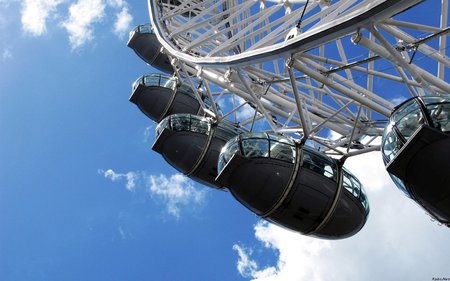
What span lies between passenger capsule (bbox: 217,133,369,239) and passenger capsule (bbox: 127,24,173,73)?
18.2m

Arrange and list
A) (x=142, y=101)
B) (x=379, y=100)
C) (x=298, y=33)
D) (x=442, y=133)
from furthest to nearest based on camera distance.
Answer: (x=142, y=101) → (x=379, y=100) → (x=298, y=33) → (x=442, y=133)

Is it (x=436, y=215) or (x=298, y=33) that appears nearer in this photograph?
(x=436, y=215)

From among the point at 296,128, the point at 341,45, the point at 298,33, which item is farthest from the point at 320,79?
the point at 296,128

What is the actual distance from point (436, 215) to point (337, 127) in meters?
7.81

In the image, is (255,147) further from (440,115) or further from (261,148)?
(440,115)

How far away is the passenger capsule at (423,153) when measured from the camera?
11.1 m

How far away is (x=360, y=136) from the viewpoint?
19125mm

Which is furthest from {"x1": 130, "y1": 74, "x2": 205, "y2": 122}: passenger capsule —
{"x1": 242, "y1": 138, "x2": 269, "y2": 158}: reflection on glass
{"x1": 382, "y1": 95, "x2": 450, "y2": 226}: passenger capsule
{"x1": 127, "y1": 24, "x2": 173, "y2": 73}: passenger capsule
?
{"x1": 382, "y1": 95, "x2": 450, "y2": 226}: passenger capsule

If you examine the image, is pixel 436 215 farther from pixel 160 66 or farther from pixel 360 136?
pixel 160 66

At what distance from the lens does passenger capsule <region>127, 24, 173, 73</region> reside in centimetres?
3334

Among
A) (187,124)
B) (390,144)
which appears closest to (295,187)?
(390,144)

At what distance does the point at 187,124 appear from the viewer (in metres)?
21.5

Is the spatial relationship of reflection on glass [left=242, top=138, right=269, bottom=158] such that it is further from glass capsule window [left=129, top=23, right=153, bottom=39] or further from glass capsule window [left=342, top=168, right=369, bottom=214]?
glass capsule window [left=129, top=23, right=153, bottom=39]

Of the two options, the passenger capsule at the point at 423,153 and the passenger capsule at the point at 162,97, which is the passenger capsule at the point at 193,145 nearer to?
the passenger capsule at the point at 162,97
